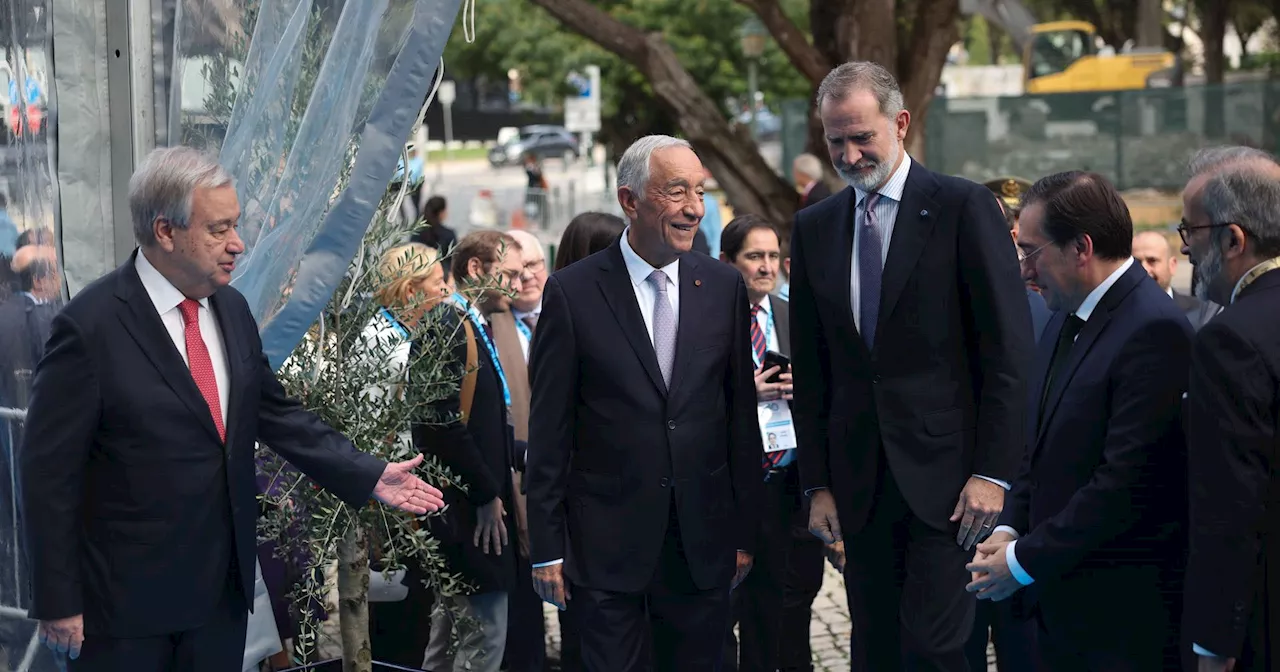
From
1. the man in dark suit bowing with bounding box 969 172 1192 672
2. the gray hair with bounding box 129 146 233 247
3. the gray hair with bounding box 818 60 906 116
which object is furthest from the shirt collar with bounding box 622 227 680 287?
the gray hair with bounding box 129 146 233 247

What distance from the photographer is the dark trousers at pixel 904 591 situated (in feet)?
13.4

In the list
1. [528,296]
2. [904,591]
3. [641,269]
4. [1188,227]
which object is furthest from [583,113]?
[1188,227]

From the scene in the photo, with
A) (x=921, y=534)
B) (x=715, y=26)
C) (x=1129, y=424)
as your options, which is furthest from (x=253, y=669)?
(x=715, y=26)

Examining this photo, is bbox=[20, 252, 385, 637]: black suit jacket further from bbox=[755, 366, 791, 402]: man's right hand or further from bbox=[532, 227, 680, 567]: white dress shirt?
bbox=[755, 366, 791, 402]: man's right hand

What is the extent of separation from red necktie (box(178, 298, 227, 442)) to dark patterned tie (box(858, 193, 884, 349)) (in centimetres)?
177

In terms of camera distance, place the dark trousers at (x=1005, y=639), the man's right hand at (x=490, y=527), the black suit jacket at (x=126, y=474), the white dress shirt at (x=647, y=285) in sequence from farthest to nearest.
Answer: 1. the man's right hand at (x=490, y=527)
2. the dark trousers at (x=1005, y=639)
3. the white dress shirt at (x=647, y=285)
4. the black suit jacket at (x=126, y=474)

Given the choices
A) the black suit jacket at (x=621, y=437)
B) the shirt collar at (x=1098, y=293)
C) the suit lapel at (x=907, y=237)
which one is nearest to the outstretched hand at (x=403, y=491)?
the black suit jacket at (x=621, y=437)

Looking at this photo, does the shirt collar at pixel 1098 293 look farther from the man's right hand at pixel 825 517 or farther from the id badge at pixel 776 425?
the id badge at pixel 776 425

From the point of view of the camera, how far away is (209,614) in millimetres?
3732

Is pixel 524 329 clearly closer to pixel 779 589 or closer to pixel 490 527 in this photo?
pixel 490 527

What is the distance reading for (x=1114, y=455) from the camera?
3.59 metres

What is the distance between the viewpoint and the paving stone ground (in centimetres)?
670

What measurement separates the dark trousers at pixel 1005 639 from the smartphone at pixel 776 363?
1085 mm

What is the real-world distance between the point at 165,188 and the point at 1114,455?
7.90 ft
